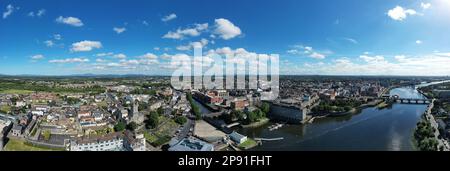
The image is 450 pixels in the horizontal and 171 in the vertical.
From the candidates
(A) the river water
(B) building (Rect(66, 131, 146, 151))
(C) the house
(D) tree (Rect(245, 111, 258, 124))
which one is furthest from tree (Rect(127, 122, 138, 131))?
(D) tree (Rect(245, 111, 258, 124))

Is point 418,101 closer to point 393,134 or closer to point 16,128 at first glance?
point 393,134

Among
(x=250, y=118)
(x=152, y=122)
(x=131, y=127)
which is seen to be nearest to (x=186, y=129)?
(x=152, y=122)

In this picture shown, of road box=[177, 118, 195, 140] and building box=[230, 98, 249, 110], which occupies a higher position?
building box=[230, 98, 249, 110]

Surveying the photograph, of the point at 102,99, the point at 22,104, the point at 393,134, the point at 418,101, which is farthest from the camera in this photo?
the point at 418,101

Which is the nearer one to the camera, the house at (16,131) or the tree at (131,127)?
the house at (16,131)

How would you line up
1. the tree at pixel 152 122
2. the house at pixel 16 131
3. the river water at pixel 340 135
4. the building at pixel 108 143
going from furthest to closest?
the tree at pixel 152 122, the river water at pixel 340 135, the house at pixel 16 131, the building at pixel 108 143

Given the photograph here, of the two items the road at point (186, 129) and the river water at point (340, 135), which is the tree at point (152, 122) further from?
the river water at point (340, 135)

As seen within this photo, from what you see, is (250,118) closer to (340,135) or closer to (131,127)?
(340,135)

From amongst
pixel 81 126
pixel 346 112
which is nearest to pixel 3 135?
pixel 81 126

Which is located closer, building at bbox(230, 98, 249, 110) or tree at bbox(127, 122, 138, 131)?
tree at bbox(127, 122, 138, 131)

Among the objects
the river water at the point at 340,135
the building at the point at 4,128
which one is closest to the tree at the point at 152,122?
the river water at the point at 340,135

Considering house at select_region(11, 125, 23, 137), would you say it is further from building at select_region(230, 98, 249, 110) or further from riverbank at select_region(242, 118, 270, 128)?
building at select_region(230, 98, 249, 110)
